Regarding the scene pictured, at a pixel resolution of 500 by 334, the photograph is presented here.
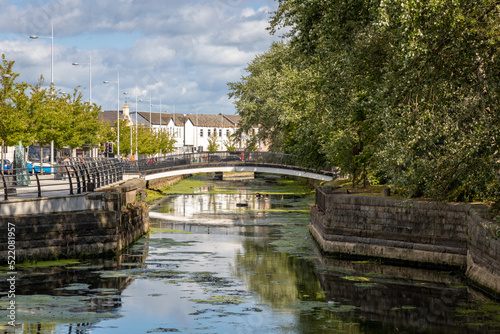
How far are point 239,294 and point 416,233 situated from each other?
7.20 m

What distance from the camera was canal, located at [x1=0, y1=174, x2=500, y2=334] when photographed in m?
15.1

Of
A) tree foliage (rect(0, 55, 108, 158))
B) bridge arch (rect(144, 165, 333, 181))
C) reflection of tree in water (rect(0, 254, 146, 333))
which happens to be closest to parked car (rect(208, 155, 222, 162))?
bridge arch (rect(144, 165, 333, 181))

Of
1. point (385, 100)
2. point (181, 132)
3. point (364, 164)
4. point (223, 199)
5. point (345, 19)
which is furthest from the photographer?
point (181, 132)

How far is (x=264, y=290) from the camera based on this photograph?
19.1 meters

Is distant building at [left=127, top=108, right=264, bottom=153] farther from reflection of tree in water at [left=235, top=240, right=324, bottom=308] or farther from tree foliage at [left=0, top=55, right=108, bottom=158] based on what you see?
reflection of tree in water at [left=235, top=240, right=324, bottom=308]

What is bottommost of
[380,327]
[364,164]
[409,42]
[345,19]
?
[380,327]

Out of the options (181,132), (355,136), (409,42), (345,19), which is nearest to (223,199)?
(355,136)

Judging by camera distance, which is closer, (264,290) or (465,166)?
(465,166)

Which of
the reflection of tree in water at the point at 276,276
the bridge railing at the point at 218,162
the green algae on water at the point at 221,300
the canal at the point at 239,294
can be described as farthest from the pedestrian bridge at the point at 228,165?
the green algae on water at the point at 221,300

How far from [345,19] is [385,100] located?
2.74 m

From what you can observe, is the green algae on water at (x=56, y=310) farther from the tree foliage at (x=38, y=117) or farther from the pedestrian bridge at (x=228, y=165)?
the pedestrian bridge at (x=228, y=165)

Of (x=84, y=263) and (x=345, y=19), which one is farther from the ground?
(x=345, y=19)

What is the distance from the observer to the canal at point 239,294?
15125mm

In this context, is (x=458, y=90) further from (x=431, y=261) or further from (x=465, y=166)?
(x=431, y=261)
